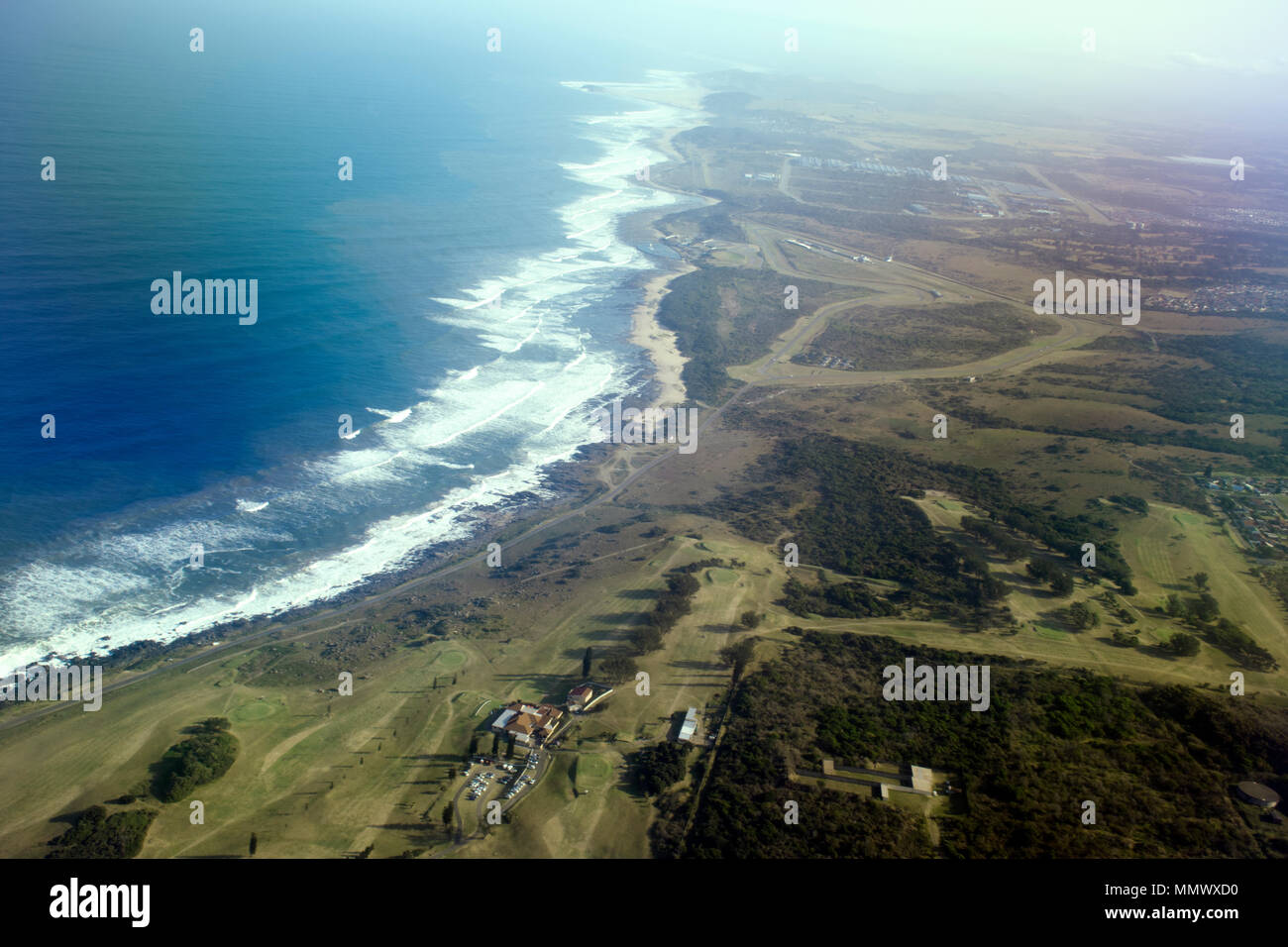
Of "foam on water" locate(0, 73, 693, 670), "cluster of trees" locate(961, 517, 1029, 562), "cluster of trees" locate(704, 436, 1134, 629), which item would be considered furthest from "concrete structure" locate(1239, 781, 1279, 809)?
"foam on water" locate(0, 73, 693, 670)

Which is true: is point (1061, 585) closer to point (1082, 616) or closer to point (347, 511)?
point (1082, 616)

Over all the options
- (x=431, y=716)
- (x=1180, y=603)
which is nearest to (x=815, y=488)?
(x=1180, y=603)

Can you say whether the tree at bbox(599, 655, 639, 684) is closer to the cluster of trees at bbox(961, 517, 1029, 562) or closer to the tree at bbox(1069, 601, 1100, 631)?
the tree at bbox(1069, 601, 1100, 631)

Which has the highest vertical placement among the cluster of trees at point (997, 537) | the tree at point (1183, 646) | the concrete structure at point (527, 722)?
the cluster of trees at point (997, 537)

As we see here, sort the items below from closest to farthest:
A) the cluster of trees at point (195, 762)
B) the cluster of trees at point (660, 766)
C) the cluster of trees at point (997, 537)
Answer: the cluster of trees at point (195, 762) < the cluster of trees at point (660, 766) < the cluster of trees at point (997, 537)

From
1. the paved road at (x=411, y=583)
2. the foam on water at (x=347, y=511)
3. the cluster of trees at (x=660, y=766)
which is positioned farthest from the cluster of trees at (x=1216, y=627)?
the foam on water at (x=347, y=511)

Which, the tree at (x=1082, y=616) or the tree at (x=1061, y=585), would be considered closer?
the tree at (x=1082, y=616)

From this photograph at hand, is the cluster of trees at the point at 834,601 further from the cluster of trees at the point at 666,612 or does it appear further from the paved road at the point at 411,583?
the paved road at the point at 411,583
